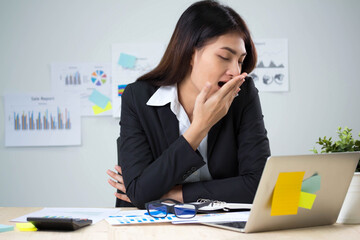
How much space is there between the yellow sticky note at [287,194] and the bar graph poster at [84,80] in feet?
7.16

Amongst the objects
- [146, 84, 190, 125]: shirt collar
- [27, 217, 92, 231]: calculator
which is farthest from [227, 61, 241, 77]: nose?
[27, 217, 92, 231]: calculator

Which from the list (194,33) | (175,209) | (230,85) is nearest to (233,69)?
(230,85)

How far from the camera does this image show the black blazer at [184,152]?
48.9 inches

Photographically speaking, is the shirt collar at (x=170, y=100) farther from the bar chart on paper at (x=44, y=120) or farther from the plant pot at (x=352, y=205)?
the bar chart on paper at (x=44, y=120)

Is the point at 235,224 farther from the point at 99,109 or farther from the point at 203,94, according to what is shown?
the point at 99,109

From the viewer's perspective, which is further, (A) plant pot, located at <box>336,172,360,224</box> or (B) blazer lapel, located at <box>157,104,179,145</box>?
(B) blazer lapel, located at <box>157,104,179,145</box>

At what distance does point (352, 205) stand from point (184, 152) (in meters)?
0.51

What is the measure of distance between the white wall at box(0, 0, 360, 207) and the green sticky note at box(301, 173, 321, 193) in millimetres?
2121

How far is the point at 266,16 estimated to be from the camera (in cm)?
294

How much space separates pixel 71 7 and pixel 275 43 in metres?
1.55

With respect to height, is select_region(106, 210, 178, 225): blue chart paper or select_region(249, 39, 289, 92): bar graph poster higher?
select_region(249, 39, 289, 92): bar graph poster

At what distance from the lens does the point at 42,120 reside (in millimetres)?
2861

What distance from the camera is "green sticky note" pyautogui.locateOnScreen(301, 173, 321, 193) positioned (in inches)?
32.8

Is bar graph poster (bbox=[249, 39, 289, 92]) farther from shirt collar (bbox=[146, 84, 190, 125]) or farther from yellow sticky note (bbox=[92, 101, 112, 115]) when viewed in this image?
shirt collar (bbox=[146, 84, 190, 125])
